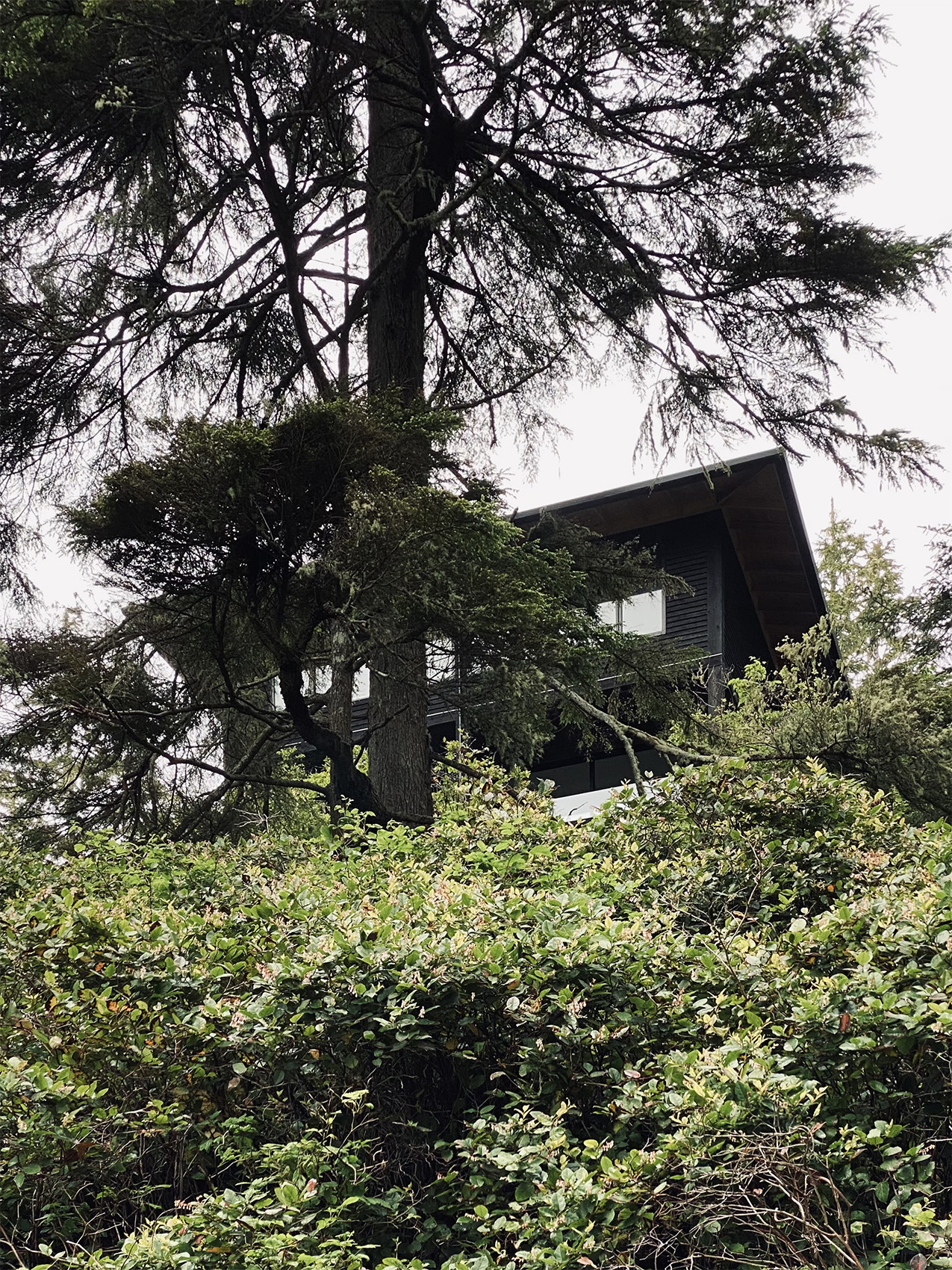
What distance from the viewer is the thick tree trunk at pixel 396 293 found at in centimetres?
1025

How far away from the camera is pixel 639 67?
10969 mm

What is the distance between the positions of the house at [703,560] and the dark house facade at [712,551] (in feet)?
0.06

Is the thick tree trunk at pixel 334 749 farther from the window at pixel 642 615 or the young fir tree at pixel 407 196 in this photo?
the window at pixel 642 615

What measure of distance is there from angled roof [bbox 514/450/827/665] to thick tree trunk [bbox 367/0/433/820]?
5646mm

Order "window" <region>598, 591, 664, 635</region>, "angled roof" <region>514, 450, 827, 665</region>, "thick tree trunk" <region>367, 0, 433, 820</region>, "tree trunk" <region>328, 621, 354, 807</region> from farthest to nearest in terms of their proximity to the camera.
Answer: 1. "window" <region>598, 591, 664, 635</region>
2. "angled roof" <region>514, 450, 827, 665</region>
3. "thick tree trunk" <region>367, 0, 433, 820</region>
4. "tree trunk" <region>328, 621, 354, 807</region>

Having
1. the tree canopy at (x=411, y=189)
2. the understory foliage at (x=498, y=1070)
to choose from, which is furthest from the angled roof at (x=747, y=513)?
the understory foliage at (x=498, y=1070)

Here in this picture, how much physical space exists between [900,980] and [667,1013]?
86cm

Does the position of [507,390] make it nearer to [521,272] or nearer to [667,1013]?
[521,272]

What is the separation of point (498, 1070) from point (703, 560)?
16.0 m

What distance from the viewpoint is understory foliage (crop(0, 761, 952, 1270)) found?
12.8 ft

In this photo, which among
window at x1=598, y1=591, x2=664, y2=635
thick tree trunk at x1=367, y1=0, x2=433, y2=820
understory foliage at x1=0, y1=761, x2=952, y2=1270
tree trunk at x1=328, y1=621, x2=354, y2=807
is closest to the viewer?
understory foliage at x1=0, y1=761, x2=952, y2=1270

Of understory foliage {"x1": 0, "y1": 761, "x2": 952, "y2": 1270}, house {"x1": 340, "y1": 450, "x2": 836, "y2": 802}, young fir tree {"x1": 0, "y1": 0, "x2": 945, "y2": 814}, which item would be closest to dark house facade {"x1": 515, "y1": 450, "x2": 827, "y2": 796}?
house {"x1": 340, "y1": 450, "x2": 836, "y2": 802}

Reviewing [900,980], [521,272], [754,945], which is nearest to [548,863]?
[754,945]

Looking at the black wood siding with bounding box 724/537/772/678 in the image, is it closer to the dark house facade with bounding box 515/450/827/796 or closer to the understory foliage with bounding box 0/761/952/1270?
the dark house facade with bounding box 515/450/827/796
